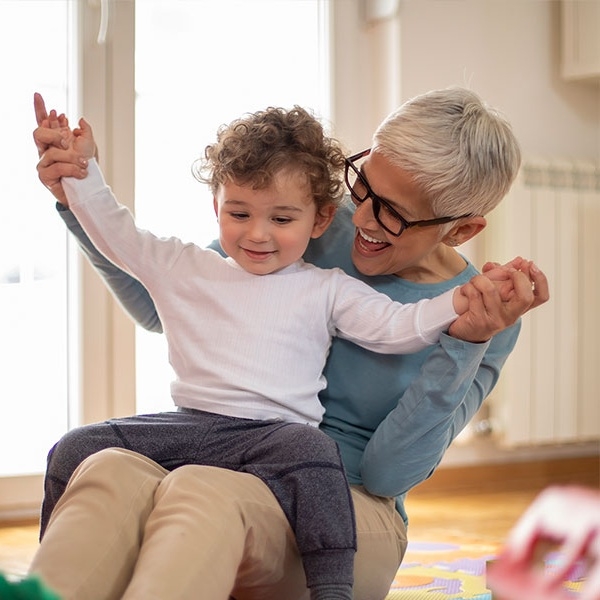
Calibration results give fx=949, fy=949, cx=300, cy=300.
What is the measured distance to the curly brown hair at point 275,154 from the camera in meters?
1.32

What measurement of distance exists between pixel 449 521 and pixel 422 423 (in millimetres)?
1409

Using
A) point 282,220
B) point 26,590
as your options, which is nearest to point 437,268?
point 282,220

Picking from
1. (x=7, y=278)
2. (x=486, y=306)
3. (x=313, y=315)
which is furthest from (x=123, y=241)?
(x=7, y=278)

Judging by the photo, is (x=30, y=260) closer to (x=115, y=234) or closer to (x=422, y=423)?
(x=115, y=234)

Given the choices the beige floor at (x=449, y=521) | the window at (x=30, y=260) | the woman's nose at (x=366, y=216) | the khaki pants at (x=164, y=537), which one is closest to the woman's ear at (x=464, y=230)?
the woman's nose at (x=366, y=216)

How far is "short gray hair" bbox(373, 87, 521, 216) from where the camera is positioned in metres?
1.35

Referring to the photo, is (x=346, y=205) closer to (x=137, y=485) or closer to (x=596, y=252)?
(x=137, y=485)

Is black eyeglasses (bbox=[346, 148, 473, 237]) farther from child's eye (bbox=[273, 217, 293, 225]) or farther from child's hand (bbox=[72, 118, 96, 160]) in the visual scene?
child's hand (bbox=[72, 118, 96, 160])

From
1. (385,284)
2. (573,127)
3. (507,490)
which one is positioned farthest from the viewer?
(573,127)

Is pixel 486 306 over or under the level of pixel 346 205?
under

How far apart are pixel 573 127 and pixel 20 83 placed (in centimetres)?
185

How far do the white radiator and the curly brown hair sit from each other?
163 cm

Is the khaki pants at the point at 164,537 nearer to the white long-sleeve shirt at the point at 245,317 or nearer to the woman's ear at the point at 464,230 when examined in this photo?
the white long-sleeve shirt at the point at 245,317

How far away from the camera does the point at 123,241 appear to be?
139cm
